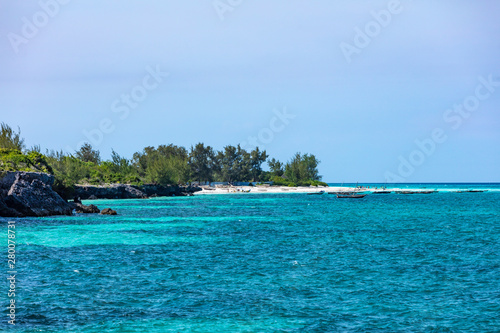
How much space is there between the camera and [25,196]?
63.4 meters

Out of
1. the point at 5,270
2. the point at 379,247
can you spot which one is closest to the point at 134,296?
the point at 5,270

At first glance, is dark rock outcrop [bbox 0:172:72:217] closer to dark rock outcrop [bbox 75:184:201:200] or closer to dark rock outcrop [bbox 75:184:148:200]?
dark rock outcrop [bbox 75:184:201:200]

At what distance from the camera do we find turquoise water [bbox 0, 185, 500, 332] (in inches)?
754

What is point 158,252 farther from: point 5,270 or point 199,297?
point 199,297

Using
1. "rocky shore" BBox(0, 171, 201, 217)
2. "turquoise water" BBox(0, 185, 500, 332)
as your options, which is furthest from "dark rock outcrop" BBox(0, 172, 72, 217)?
"turquoise water" BBox(0, 185, 500, 332)

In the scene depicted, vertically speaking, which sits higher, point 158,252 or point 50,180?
point 50,180

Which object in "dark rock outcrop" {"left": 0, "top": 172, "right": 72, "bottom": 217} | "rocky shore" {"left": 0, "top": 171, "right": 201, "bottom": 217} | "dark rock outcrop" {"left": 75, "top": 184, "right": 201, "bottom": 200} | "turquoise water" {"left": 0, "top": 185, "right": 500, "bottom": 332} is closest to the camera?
"turquoise water" {"left": 0, "top": 185, "right": 500, "bottom": 332}

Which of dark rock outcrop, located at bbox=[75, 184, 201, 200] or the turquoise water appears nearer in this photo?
the turquoise water

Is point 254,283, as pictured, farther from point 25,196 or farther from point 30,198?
point 30,198

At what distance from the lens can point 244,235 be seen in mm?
48188

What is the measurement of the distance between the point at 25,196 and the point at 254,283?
4755cm

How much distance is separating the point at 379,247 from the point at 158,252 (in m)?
17.1

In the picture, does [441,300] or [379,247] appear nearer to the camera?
[441,300]

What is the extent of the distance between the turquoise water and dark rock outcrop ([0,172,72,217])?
58.2 ft
